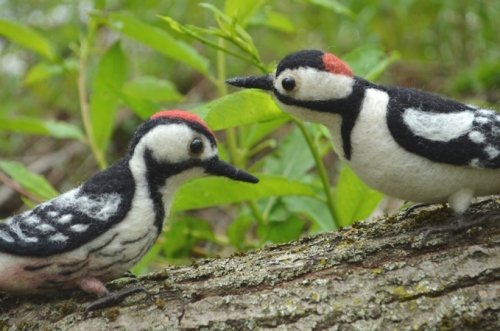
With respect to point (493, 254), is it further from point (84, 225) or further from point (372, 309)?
point (84, 225)

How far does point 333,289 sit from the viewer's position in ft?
4.83

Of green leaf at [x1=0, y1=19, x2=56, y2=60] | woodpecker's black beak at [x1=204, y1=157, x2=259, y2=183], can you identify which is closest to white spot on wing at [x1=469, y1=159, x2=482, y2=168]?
woodpecker's black beak at [x1=204, y1=157, x2=259, y2=183]

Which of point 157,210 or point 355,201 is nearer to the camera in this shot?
point 157,210

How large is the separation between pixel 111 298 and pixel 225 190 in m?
0.50

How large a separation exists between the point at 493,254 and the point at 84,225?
0.90 metres

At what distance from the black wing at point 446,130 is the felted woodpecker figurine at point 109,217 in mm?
371

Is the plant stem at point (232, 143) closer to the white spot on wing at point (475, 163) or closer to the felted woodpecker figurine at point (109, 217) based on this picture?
the felted woodpecker figurine at point (109, 217)

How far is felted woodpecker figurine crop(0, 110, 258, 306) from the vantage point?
58.2 inches

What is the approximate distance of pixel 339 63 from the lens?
1.51 meters

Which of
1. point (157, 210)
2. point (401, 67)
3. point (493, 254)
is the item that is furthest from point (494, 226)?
point (401, 67)

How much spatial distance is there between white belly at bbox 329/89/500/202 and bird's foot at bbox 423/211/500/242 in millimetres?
59

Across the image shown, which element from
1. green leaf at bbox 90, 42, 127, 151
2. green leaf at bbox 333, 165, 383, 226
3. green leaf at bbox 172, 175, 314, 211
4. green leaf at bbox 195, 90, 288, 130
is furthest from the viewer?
green leaf at bbox 90, 42, 127, 151

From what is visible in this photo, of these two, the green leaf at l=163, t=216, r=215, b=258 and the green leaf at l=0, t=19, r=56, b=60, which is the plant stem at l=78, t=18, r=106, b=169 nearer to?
the green leaf at l=0, t=19, r=56, b=60

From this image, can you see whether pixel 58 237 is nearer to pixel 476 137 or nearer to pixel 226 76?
pixel 476 137
